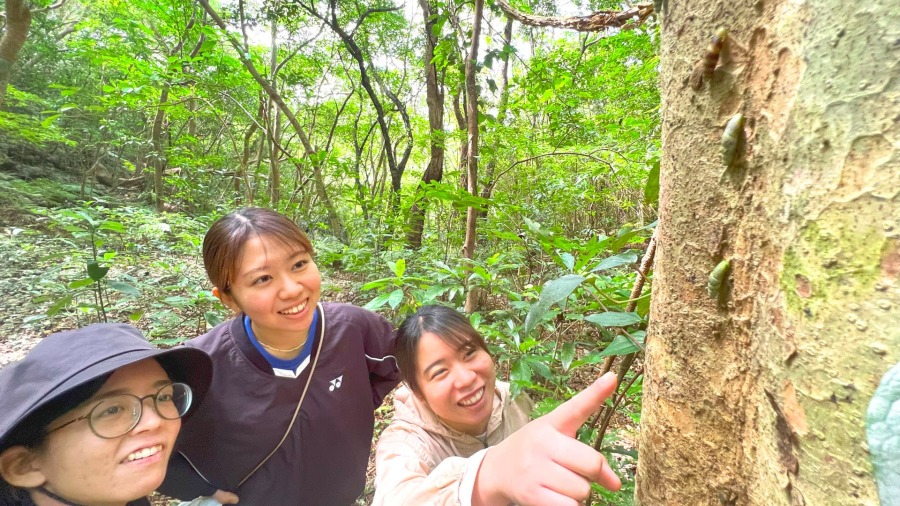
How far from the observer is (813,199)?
318 millimetres

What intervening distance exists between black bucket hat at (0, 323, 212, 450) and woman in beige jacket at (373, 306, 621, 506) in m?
0.64

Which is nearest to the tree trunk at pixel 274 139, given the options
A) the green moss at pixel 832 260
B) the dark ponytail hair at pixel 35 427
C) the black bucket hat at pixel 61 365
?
the black bucket hat at pixel 61 365

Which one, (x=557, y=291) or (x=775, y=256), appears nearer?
(x=775, y=256)

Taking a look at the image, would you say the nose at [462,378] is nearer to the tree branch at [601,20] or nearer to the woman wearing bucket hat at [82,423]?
the woman wearing bucket hat at [82,423]

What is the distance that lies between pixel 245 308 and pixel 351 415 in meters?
0.57

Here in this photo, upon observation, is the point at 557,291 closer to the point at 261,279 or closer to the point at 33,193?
the point at 261,279

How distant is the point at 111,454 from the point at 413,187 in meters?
4.15

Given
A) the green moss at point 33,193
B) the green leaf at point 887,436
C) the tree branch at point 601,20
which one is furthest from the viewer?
the green moss at point 33,193

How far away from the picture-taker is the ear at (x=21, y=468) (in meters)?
0.80

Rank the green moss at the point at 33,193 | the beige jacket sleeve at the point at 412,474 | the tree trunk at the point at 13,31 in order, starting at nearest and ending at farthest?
the beige jacket sleeve at the point at 412,474 < the tree trunk at the point at 13,31 < the green moss at the point at 33,193

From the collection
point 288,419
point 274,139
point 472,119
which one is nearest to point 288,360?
point 288,419

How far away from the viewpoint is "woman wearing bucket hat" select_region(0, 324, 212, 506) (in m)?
0.81

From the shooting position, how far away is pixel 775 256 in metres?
0.38

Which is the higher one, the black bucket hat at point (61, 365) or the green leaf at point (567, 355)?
the black bucket hat at point (61, 365)
